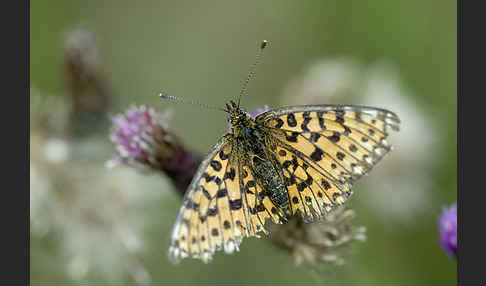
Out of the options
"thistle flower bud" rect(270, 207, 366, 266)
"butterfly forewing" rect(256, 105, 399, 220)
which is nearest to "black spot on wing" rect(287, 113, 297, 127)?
"butterfly forewing" rect(256, 105, 399, 220)

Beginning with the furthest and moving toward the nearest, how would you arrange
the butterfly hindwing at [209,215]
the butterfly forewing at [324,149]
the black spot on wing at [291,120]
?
the black spot on wing at [291,120]
the butterfly forewing at [324,149]
the butterfly hindwing at [209,215]

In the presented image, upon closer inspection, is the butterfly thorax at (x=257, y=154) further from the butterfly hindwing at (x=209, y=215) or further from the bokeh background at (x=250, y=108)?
the bokeh background at (x=250, y=108)

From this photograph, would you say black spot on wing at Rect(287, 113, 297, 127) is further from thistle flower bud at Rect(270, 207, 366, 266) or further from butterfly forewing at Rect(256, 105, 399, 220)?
thistle flower bud at Rect(270, 207, 366, 266)

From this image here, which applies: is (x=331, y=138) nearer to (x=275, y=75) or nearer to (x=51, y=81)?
(x=275, y=75)

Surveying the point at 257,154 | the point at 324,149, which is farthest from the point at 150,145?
the point at 324,149

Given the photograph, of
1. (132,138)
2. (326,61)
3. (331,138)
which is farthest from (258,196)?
(326,61)

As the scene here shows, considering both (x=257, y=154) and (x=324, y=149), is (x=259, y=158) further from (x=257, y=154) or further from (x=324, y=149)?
(x=324, y=149)

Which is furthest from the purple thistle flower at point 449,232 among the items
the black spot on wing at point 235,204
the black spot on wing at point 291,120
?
the black spot on wing at point 235,204
